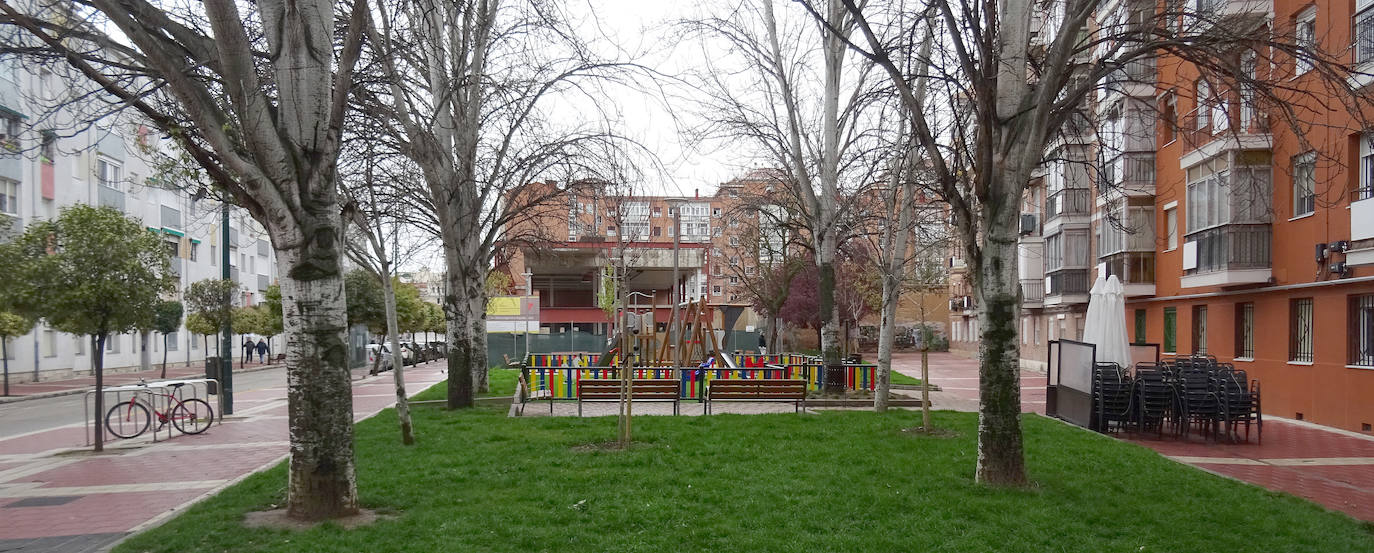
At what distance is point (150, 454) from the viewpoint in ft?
41.2

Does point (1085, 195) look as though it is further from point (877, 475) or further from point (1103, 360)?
point (877, 475)

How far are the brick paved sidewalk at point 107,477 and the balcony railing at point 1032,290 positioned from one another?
29918 mm

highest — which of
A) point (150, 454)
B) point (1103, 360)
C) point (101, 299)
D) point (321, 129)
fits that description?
point (321, 129)

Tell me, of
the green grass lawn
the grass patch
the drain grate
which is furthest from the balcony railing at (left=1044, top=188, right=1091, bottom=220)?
the drain grate

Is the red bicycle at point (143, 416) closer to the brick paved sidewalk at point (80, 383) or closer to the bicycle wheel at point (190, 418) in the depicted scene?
the bicycle wheel at point (190, 418)

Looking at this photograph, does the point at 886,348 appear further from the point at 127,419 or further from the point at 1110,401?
the point at 127,419

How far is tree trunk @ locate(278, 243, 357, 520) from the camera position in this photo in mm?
7062

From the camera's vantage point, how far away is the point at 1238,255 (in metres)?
18.3

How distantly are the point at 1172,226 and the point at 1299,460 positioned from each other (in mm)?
13562

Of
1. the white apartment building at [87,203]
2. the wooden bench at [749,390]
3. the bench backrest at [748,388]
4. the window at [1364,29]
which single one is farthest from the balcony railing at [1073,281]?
the white apartment building at [87,203]

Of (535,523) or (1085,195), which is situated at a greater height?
(1085,195)

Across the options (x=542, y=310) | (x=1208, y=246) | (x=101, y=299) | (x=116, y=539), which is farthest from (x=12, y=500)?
(x=542, y=310)

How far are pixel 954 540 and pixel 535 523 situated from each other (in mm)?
3235

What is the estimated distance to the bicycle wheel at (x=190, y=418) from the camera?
15.1m
